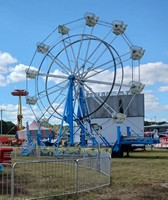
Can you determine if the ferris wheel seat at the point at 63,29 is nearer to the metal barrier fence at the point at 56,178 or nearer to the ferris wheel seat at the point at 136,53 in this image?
the ferris wheel seat at the point at 136,53

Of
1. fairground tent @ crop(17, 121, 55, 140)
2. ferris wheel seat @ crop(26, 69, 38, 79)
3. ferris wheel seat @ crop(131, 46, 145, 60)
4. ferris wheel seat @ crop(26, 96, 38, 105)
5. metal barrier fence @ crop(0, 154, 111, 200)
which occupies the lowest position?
metal barrier fence @ crop(0, 154, 111, 200)

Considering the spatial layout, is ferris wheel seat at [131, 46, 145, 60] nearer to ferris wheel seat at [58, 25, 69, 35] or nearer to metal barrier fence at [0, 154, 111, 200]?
ferris wheel seat at [58, 25, 69, 35]

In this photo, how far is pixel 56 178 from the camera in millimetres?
12352

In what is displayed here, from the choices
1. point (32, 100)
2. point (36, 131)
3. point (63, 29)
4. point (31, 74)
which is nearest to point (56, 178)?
point (32, 100)

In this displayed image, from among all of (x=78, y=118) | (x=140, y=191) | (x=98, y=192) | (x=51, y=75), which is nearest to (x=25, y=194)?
(x=98, y=192)

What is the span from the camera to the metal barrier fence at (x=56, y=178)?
31.5ft

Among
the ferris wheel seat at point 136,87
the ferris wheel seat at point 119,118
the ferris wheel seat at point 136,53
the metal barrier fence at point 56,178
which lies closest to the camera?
the metal barrier fence at point 56,178

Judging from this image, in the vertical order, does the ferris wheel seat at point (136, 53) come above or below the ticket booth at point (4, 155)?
above

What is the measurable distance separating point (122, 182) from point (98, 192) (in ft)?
7.30

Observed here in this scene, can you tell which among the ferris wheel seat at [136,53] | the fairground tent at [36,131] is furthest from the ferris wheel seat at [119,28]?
the fairground tent at [36,131]

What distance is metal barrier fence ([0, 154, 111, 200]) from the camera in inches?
378

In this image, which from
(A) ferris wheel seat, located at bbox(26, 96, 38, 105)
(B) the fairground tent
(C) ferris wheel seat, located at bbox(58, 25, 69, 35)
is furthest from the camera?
(B) the fairground tent

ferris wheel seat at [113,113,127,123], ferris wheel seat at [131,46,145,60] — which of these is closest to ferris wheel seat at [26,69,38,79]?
ferris wheel seat at [113,113,127,123]

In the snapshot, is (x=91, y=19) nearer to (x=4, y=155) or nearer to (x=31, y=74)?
(x=31, y=74)
